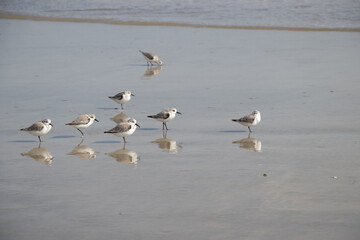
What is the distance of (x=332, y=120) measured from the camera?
1351 centimetres

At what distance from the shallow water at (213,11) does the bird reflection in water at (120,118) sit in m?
15.6

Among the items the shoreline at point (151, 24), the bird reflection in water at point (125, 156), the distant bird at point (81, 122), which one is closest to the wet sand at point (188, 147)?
the bird reflection in water at point (125, 156)

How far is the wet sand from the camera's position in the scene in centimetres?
807

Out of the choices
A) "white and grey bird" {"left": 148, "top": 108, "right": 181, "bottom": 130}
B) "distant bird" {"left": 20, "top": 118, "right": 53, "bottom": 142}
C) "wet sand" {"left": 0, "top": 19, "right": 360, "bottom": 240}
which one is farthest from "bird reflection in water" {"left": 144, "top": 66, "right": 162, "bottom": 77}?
"distant bird" {"left": 20, "top": 118, "right": 53, "bottom": 142}

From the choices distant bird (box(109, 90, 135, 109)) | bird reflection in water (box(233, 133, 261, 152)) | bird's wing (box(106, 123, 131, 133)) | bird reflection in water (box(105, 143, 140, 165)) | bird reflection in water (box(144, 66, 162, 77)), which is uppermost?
bird's wing (box(106, 123, 131, 133))

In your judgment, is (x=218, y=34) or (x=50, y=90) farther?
(x=218, y=34)

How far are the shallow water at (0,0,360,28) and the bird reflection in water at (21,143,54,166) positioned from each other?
19.0 m

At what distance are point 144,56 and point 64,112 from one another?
6.70 meters

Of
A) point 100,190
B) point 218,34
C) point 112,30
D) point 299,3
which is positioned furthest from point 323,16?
point 100,190

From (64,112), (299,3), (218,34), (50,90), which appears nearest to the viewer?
(64,112)

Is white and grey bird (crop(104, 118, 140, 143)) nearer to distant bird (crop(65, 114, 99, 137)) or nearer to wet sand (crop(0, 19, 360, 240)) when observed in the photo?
wet sand (crop(0, 19, 360, 240))

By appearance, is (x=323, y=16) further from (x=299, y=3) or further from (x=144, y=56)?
(x=144, y=56)

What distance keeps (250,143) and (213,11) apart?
74.7 ft

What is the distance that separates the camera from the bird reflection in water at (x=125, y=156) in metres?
10.9
